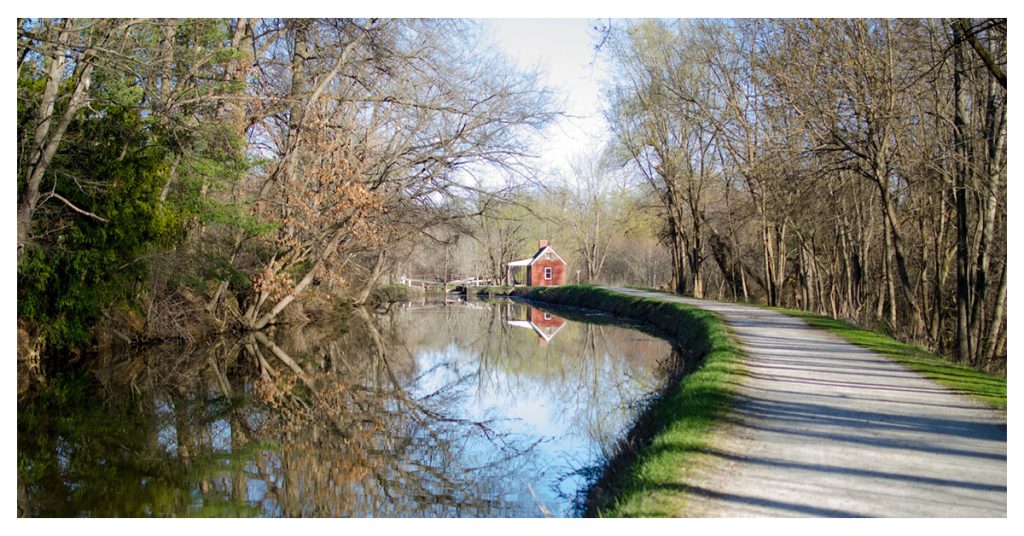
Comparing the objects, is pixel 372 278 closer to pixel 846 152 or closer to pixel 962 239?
pixel 846 152

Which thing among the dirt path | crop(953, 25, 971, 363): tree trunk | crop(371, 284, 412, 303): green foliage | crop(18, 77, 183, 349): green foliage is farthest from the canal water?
crop(371, 284, 412, 303): green foliage

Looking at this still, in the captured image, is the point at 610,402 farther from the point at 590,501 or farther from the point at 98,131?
the point at 98,131

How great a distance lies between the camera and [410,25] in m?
19.9

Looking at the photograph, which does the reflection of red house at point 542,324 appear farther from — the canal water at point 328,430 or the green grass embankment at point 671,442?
the green grass embankment at point 671,442

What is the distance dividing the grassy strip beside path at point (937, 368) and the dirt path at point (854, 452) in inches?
11.4

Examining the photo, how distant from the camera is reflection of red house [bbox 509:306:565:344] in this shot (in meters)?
25.0

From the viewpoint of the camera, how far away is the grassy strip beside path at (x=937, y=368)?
9.02 m

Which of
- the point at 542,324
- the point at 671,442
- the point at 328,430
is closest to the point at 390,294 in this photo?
the point at 542,324

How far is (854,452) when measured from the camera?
6.61 metres

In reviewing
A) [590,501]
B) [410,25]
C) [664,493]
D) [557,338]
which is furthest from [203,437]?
[557,338]

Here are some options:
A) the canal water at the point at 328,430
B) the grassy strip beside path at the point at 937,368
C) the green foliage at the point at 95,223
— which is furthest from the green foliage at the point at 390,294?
the grassy strip beside path at the point at 937,368

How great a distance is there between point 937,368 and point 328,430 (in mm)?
8508
